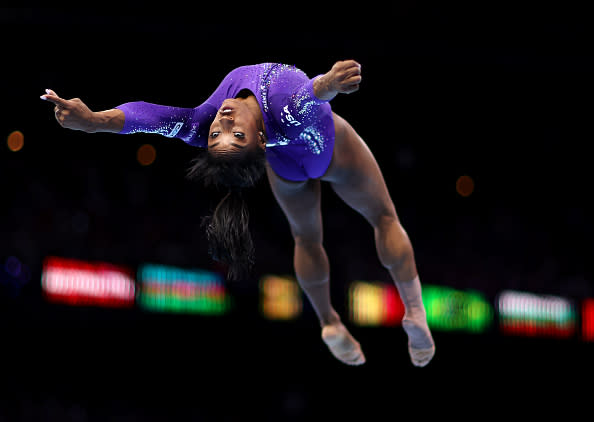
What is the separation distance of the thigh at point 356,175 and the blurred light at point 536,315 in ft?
15.4

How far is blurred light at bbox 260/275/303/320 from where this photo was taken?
7.27m

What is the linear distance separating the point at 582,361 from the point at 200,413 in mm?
3875

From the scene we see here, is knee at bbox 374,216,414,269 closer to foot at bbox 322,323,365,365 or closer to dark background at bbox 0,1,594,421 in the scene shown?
foot at bbox 322,323,365,365

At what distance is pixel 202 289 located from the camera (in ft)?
23.7

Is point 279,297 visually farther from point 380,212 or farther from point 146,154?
point 380,212

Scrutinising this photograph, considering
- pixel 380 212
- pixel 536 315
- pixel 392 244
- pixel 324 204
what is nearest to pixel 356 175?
pixel 380 212

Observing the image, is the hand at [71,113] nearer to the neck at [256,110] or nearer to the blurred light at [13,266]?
the neck at [256,110]

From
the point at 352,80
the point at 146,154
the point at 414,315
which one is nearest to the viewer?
the point at 352,80

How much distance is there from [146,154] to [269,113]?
17.7ft

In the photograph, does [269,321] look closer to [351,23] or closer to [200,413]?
[200,413]

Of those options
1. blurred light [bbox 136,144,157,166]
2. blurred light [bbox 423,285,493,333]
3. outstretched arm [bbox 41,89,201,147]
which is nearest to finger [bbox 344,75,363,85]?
outstretched arm [bbox 41,89,201,147]

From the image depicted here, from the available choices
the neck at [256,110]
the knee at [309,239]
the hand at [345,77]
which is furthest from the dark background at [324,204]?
the hand at [345,77]

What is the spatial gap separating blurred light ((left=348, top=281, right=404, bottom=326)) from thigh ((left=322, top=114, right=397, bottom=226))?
4.05m

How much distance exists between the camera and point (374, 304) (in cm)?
758
